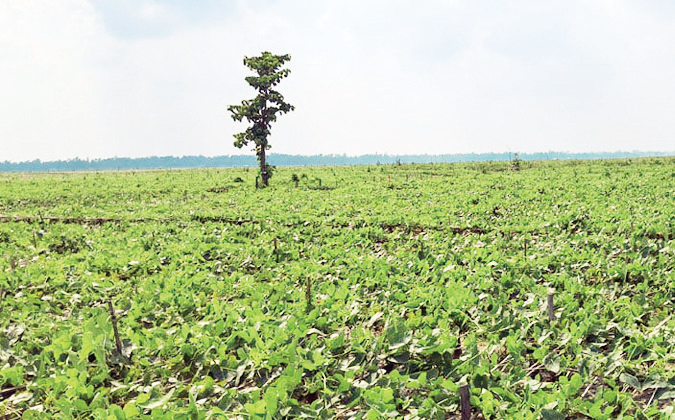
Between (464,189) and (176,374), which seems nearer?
(176,374)

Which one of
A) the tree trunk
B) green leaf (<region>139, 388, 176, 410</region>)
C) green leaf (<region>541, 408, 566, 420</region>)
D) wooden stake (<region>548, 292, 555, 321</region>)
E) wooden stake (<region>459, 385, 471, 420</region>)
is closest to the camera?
green leaf (<region>541, 408, 566, 420</region>)

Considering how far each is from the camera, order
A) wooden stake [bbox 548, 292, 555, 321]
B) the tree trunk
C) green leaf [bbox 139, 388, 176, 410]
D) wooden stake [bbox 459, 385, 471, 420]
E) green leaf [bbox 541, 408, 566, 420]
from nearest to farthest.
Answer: green leaf [bbox 541, 408, 566, 420] < wooden stake [bbox 459, 385, 471, 420] < green leaf [bbox 139, 388, 176, 410] < wooden stake [bbox 548, 292, 555, 321] < the tree trunk

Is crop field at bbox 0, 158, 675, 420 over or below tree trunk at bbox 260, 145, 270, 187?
below

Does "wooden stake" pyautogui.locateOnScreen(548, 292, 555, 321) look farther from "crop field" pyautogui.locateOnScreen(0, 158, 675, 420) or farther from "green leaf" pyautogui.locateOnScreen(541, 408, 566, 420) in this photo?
"green leaf" pyautogui.locateOnScreen(541, 408, 566, 420)

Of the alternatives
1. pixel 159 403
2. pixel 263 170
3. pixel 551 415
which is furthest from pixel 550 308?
pixel 263 170

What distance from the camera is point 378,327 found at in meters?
5.56

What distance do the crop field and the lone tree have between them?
21.2 m

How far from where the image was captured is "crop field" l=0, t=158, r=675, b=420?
12.2 ft

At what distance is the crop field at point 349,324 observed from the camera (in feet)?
12.2

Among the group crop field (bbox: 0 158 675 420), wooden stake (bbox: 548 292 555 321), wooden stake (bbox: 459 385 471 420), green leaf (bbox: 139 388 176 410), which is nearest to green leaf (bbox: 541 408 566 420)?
crop field (bbox: 0 158 675 420)

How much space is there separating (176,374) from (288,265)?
4.37m

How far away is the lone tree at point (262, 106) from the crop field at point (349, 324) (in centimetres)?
2118

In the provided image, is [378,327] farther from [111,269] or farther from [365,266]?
[111,269]

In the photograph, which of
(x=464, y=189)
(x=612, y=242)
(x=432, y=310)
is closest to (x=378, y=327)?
(x=432, y=310)
